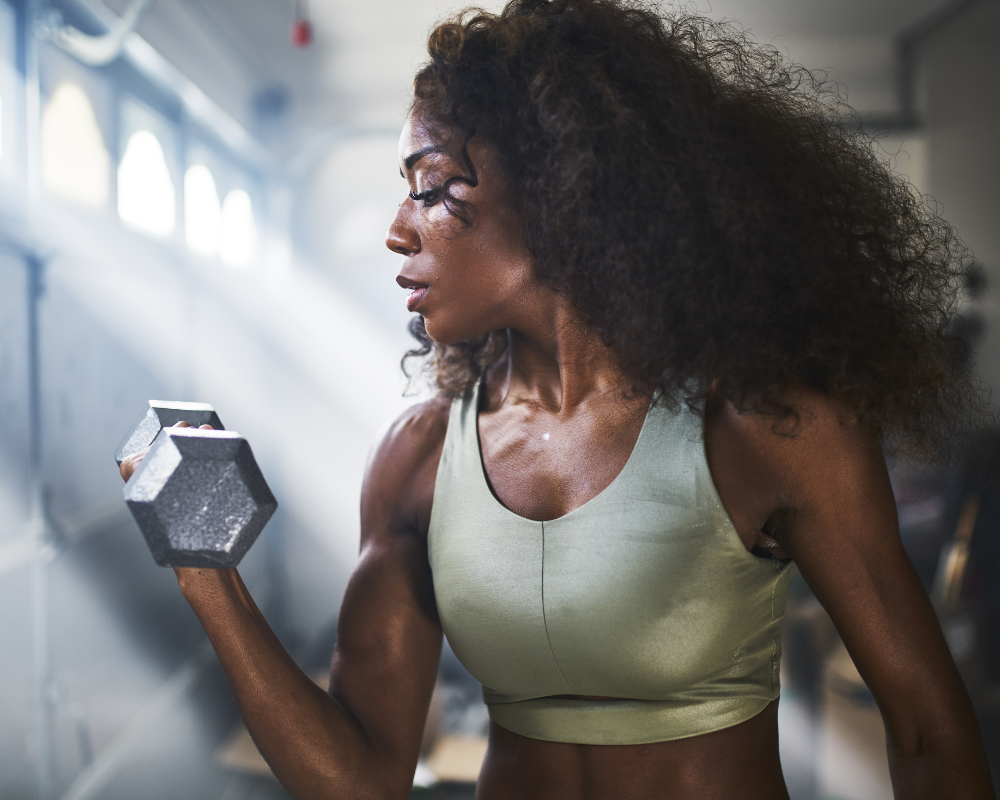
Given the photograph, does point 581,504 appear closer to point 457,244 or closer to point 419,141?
point 457,244

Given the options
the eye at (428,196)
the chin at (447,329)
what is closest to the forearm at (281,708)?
the chin at (447,329)

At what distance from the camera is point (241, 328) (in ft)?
11.3

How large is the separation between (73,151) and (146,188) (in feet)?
1.65

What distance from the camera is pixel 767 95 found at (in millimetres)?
926

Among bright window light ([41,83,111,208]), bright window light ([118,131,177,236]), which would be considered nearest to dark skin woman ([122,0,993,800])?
bright window light ([41,83,111,208])

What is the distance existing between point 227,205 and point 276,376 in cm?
82

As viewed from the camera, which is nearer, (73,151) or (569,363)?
(569,363)

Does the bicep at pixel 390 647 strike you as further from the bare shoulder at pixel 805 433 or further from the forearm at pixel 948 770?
the forearm at pixel 948 770

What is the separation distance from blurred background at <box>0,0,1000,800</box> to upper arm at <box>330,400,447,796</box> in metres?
0.48

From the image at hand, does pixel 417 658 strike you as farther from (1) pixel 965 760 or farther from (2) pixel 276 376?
(2) pixel 276 376

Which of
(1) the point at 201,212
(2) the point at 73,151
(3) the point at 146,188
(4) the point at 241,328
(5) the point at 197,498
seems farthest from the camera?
(4) the point at 241,328

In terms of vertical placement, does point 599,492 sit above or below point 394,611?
above

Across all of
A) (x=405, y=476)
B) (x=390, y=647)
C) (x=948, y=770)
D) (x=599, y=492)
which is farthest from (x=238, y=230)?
(x=948, y=770)

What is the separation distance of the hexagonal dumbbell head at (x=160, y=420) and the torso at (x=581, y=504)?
279 millimetres
